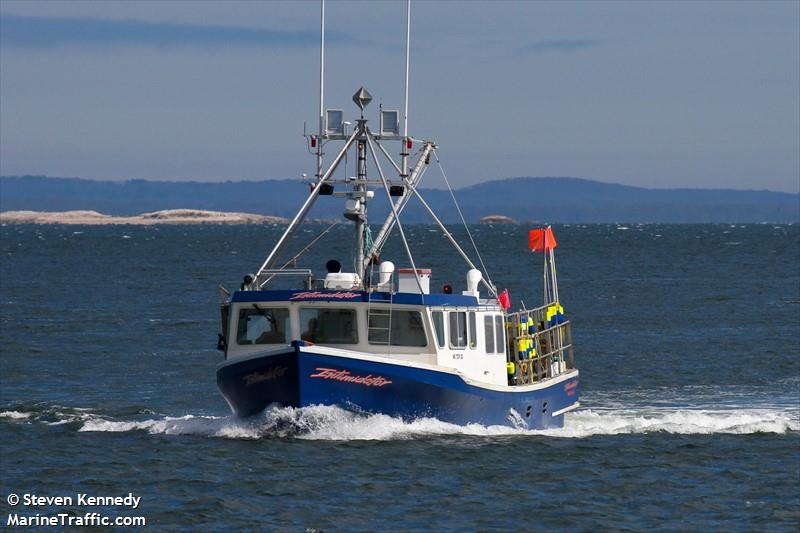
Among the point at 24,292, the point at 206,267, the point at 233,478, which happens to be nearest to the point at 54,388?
the point at 233,478

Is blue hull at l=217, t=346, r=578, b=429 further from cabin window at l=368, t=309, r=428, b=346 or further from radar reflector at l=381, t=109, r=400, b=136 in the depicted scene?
radar reflector at l=381, t=109, r=400, b=136

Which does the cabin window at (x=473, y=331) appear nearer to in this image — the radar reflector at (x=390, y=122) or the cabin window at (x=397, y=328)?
the cabin window at (x=397, y=328)

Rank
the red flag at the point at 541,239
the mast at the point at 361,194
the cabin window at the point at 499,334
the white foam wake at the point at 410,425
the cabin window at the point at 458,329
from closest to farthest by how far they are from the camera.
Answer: the white foam wake at the point at 410,425
the cabin window at the point at 458,329
the mast at the point at 361,194
the cabin window at the point at 499,334
the red flag at the point at 541,239

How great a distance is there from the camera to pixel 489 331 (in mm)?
35375

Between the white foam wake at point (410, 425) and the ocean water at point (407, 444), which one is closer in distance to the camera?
the ocean water at point (407, 444)

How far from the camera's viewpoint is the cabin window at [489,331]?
116 feet

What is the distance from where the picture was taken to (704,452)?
34.5 meters

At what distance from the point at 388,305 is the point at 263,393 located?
3362mm

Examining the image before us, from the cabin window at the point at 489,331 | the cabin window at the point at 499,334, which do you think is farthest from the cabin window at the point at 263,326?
the cabin window at the point at 499,334

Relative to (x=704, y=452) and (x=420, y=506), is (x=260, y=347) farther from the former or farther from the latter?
(x=704, y=452)

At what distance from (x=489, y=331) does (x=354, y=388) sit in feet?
14.0

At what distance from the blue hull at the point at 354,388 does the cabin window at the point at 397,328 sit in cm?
114

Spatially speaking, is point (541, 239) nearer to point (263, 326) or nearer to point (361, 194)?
point (361, 194)

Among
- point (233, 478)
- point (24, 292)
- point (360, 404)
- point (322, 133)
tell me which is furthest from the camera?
point (24, 292)
